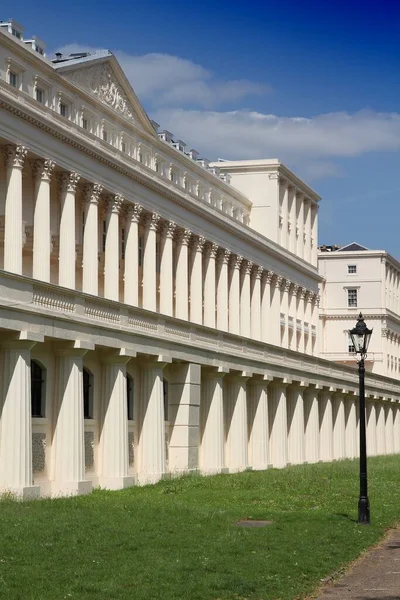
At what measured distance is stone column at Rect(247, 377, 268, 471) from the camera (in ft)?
206

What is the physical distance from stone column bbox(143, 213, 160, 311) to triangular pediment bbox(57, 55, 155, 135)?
18.8 feet

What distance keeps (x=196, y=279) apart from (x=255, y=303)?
1403 centimetres

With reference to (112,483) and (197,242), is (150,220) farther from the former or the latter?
(112,483)

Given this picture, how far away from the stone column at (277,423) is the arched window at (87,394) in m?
25.0

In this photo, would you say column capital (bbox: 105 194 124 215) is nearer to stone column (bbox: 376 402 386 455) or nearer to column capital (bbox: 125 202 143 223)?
column capital (bbox: 125 202 143 223)

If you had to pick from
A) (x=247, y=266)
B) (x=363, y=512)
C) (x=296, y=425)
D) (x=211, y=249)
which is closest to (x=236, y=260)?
(x=247, y=266)

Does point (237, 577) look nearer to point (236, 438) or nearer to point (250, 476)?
point (250, 476)

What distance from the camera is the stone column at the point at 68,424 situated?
38.9 metres

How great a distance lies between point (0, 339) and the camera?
3553 centimetres

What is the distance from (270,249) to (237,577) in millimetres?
78125

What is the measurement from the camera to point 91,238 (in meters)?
65.9

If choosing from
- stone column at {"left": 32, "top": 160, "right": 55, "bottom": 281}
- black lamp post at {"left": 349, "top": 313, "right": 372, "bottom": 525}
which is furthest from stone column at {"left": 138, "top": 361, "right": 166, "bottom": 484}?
black lamp post at {"left": 349, "top": 313, "right": 372, "bottom": 525}

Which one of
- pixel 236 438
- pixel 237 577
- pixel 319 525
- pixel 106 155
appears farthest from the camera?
pixel 106 155

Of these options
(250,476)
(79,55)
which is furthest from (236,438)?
(79,55)
